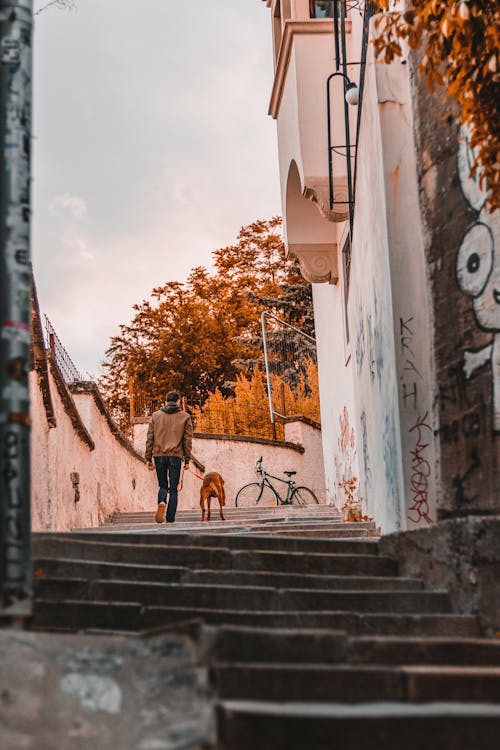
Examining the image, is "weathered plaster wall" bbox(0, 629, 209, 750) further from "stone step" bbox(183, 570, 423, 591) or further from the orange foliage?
the orange foliage

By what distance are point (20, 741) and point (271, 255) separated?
42.9 meters

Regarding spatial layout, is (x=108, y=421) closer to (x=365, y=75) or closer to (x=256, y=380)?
(x=365, y=75)

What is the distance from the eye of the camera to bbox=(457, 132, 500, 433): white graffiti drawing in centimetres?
607

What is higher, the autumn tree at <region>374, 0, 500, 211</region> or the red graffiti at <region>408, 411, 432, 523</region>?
the autumn tree at <region>374, 0, 500, 211</region>

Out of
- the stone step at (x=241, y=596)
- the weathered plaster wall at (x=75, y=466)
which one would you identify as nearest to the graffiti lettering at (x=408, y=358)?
the stone step at (x=241, y=596)

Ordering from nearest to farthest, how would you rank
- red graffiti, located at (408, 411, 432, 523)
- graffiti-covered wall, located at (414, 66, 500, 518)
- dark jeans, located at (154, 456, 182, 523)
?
1. graffiti-covered wall, located at (414, 66, 500, 518)
2. red graffiti, located at (408, 411, 432, 523)
3. dark jeans, located at (154, 456, 182, 523)

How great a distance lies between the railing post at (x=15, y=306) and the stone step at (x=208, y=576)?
4.43ft

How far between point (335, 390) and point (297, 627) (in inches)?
489

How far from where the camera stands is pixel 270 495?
26.4 m

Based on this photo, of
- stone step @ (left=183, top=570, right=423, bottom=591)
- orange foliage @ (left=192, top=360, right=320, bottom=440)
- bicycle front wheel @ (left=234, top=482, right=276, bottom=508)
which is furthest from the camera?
orange foliage @ (left=192, top=360, right=320, bottom=440)

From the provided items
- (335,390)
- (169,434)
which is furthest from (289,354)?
(169,434)

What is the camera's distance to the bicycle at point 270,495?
23766mm

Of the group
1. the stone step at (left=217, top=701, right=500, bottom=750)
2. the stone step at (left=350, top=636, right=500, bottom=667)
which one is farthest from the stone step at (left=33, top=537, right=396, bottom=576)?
the stone step at (left=217, top=701, right=500, bottom=750)

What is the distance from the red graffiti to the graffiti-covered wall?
1.05 metres
